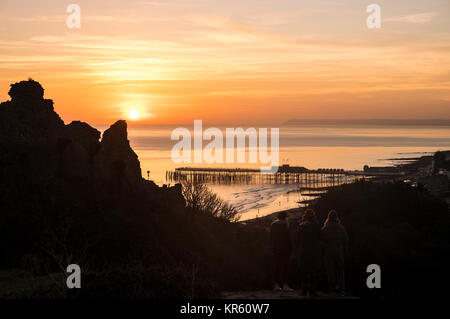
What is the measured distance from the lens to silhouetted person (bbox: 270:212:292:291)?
14773mm

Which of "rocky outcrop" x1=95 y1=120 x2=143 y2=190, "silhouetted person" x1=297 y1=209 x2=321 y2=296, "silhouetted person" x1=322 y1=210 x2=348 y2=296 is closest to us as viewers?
"silhouetted person" x1=297 y1=209 x2=321 y2=296

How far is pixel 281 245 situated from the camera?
14852 mm

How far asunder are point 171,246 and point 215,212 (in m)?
24.0

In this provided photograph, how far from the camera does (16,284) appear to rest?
15.7m

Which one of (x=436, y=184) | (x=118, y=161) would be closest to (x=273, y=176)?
(x=436, y=184)

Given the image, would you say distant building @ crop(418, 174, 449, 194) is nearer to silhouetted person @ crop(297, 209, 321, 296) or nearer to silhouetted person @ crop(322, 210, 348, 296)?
silhouetted person @ crop(322, 210, 348, 296)

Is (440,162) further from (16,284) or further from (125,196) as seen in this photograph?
(16,284)

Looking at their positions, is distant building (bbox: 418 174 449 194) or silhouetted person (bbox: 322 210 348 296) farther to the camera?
distant building (bbox: 418 174 449 194)

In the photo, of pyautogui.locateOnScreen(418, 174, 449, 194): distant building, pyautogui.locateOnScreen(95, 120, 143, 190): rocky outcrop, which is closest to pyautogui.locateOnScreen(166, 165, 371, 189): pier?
pyautogui.locateOnScreen(418, 174, 449, 194): distant building

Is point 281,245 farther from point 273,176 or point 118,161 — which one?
point 273,176

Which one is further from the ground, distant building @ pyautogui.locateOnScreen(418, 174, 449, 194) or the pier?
the pier

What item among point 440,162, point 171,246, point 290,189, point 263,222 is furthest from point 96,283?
point 440,162

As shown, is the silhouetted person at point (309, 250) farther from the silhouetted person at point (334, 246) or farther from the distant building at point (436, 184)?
the distant building at point (436, 184)

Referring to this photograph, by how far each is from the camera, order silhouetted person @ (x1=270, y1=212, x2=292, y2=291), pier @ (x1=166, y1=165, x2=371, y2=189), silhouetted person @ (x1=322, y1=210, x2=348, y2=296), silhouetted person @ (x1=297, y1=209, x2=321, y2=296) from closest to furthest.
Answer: silhouetted person @ (x1=297, y1=209, x2=321, y2=296), silhouetted person @ (x1=322, y1=210, x2=348, y2=296), silhouetted person @ (x1=270, y1=212, x2=292, y2=291), pier @ (x1=166, y1=165, x2=371, y2=189)
